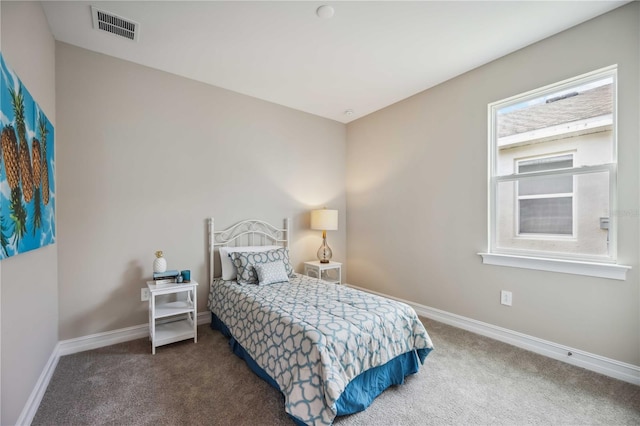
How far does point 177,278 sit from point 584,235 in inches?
140

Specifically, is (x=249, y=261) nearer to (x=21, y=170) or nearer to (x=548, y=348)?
(x=21, y=170)

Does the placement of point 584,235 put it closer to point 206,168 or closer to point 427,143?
point 427,143

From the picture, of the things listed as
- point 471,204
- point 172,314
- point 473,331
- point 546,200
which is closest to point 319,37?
point 471,204

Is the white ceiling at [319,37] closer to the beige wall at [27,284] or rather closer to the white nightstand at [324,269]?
the beige wall at [27,284]

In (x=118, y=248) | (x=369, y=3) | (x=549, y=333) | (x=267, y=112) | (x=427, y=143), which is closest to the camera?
(x=369, y=3)

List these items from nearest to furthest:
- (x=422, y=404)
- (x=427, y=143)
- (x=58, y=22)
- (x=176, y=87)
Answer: (x=422, y=404) → (x=58, y=22) → (x=176, y=87) → (x=427, y=143)

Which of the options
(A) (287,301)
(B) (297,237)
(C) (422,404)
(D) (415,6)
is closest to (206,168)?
(B) (297,237)

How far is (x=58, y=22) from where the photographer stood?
2211mm

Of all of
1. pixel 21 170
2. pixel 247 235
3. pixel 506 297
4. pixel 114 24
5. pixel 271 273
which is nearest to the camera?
pixel 21 170

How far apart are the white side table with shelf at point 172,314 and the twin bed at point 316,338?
0.83 ft

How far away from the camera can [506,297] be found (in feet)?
8.81

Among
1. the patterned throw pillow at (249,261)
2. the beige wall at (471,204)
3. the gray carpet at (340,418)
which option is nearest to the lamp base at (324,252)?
the beige wall at (471,204)

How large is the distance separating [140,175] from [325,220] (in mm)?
2144

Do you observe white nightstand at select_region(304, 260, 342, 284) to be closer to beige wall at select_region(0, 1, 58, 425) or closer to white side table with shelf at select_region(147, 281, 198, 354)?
white side table with shelf at select_region(147, 281, 198, 354)
